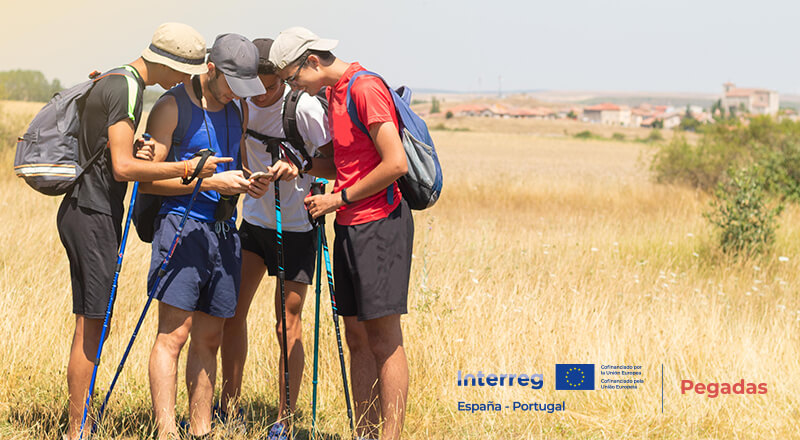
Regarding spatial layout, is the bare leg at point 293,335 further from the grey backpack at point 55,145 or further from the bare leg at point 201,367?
the grey backpack at point 55,145

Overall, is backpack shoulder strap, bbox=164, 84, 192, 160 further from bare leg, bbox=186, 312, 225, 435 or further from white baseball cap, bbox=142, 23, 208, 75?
bare leg, bbox=186, 312, 225, 435

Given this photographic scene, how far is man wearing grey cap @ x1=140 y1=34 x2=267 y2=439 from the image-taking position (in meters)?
3.49

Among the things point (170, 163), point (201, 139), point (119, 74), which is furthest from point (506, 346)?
point (119, 74)

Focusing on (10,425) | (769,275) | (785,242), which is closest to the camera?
(10,425)

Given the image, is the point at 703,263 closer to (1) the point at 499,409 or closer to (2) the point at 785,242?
(2) the point at 785,242

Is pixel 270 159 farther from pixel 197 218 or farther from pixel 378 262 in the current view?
pixel 378 262

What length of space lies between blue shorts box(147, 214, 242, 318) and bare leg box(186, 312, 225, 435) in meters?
0.09

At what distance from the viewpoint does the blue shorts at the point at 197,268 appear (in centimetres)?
354

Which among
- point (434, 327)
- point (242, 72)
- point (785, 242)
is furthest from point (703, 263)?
point (242, 72)

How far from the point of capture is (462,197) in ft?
51.9

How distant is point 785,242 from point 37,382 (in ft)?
28.4

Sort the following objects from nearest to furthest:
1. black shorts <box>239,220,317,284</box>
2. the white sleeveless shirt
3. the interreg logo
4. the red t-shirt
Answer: the red t-shirt → the white sleeveless shirt → black shorts <box>239,220,317,284</box> → the interreg logo

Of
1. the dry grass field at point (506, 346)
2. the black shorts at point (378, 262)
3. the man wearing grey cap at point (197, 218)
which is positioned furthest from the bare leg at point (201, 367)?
the black shorts at point (378, 262)

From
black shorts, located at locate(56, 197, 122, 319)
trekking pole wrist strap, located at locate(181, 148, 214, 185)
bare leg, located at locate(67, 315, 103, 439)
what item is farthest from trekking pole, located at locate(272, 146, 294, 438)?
bare leg, located at locate(67, 315, 103, 439)
